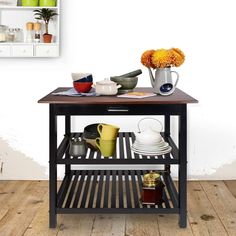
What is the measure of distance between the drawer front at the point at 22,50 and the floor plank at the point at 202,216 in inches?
61.5

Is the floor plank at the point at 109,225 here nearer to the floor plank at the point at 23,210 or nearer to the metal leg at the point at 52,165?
the metal leg at the point at 52,165

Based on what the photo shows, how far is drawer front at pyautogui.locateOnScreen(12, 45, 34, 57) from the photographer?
11.3 ft

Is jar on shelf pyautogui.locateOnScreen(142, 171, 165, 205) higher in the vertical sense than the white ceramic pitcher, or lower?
lower

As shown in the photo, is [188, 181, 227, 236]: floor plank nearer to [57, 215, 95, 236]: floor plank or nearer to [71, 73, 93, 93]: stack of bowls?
[57, 215, 95, 236]: floor plank

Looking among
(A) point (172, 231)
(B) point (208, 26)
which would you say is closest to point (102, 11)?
(B) point (208, 26)

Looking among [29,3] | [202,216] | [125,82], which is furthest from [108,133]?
[29,3]

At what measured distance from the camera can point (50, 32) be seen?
11.7 ft

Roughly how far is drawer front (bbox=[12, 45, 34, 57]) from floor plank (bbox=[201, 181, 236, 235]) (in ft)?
5.43

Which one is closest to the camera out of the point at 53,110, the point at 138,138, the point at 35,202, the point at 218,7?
the point at 53,110

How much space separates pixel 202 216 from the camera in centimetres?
288

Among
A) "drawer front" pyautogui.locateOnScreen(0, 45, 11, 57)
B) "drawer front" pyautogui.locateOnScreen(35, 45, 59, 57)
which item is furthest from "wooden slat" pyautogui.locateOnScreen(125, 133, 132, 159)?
"drawer front" pyautogui.locateOnScreen(0, 45, 11, 57)

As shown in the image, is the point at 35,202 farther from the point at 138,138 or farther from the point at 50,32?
the point at 50,32

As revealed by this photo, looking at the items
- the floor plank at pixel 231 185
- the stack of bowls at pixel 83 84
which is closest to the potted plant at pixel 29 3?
the stack of bowls at pixel 83 84

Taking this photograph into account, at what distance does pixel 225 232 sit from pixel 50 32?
77.3 inches
